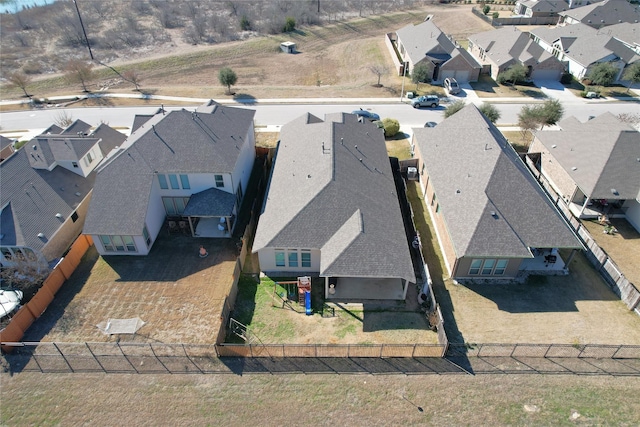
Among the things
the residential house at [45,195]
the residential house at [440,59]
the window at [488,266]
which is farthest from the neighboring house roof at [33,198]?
the residential house at [440,59]

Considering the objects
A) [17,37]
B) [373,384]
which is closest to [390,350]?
[373,384]

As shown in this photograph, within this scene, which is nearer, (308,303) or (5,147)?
(308,303)

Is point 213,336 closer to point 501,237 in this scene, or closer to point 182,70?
point 501,237

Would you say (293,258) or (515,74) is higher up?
(515,74)

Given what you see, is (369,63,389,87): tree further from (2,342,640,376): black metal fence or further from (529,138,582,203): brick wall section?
(2,342,640,376): black metal fence

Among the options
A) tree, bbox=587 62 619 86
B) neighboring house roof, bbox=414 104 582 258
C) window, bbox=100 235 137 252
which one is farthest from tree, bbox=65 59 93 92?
tree, bbox=587 62 619 86

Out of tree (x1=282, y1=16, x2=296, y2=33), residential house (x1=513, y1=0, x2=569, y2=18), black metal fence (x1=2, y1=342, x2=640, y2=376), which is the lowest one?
black metal fence (x1=2, y1=342, x2=640, y2=376)

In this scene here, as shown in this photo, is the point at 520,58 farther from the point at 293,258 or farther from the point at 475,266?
the point at 293,258

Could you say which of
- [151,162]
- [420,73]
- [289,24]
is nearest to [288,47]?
[289,24]
